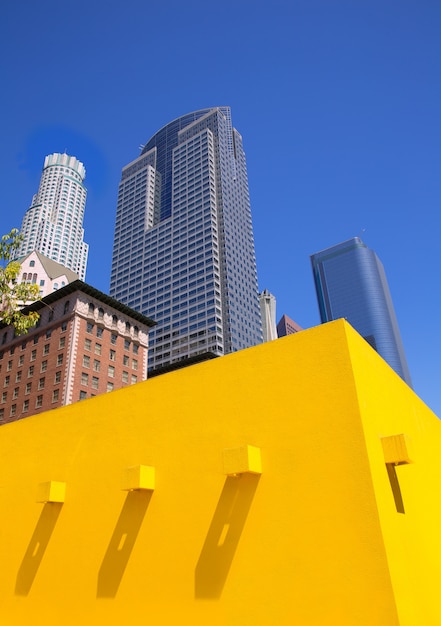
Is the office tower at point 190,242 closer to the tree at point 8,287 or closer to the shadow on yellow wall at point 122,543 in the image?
the tree at point 8,287

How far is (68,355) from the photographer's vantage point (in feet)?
180

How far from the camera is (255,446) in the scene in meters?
7.36

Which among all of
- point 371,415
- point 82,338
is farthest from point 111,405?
point 82,338

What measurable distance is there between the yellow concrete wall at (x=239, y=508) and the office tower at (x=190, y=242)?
3986 inches

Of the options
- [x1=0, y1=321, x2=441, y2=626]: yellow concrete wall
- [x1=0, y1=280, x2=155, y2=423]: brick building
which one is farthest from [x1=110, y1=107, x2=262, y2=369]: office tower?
[x1=0, y1=321, x2=441, y2=626]: yellow concrete wall

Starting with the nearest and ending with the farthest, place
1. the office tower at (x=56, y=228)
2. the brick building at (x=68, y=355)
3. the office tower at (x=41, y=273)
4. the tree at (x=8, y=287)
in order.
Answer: the tree at (x=8, y=287)
the brick building at (x=68, y=355)
the office tower at (x=41, y=273)
the office tower at (x=56, y=228)

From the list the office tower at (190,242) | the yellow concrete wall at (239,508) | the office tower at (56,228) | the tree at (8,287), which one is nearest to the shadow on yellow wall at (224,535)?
the yellow concrete wall at (239,508)

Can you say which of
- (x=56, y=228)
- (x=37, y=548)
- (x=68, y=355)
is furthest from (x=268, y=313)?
(x=37, y=548)

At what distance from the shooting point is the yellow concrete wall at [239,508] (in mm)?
6129

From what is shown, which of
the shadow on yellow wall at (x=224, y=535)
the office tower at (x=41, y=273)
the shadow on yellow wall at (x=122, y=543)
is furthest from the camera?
the office tower at (x=41, y=273)

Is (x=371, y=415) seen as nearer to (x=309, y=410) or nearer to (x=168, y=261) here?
(x=309, y=410)

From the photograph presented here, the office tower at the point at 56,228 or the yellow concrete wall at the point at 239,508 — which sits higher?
the office tower at the point at 56,228

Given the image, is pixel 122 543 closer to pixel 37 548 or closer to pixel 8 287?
pixel 37 548

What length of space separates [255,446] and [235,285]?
12477 cm
